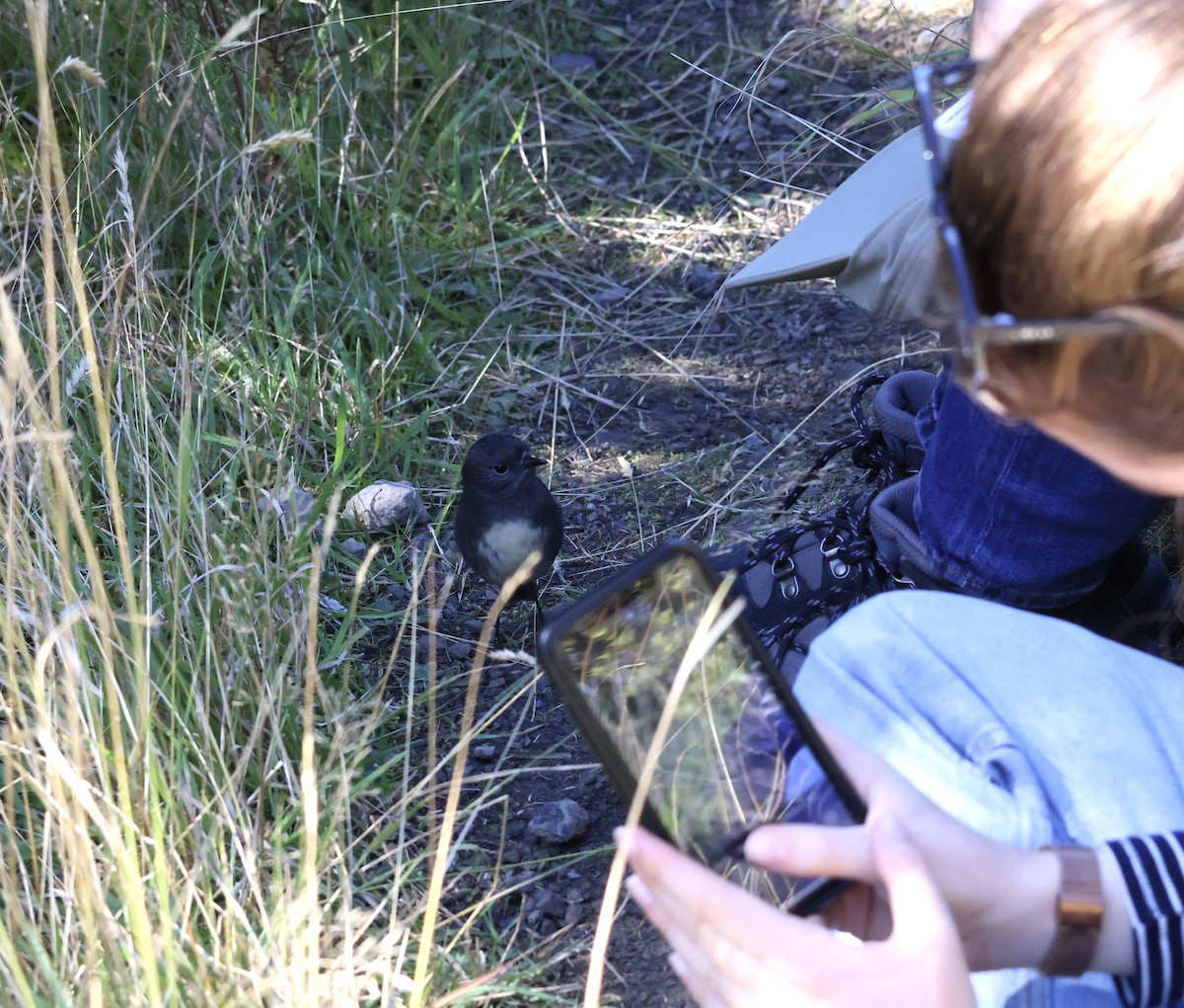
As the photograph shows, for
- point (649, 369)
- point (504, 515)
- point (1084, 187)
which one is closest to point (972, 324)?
point (1084, 187)

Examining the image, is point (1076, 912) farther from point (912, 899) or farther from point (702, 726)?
A: point (702, 726)

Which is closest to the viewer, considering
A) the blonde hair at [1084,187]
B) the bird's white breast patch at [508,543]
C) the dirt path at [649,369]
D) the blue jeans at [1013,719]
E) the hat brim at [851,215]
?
the blonde hair at [1084,187]

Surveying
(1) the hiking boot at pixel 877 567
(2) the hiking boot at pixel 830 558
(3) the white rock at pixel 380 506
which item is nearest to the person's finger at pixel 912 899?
(1) the hiking boot at pixel 877 567

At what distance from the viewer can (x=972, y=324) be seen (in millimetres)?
1041

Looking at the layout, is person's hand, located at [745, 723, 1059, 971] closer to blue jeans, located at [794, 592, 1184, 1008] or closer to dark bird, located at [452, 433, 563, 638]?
blue jeans, located at [794, 592, 1184, 1008]

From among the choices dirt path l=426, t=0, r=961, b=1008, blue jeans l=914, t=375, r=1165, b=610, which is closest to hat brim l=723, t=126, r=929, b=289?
blue jeans l=914, t=375, r=1165, b=610

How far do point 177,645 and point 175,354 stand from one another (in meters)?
0.86

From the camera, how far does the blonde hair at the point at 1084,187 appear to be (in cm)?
101

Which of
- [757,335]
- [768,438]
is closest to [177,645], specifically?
[768,438]

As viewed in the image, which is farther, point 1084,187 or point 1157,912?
point 1157,912

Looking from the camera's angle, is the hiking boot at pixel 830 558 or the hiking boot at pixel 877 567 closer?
the hiking boot at pixel 877 567

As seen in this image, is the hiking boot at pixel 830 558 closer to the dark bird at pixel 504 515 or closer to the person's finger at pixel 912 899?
the dark bird at pixel 504 515

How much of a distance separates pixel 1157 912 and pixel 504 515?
1.72 m

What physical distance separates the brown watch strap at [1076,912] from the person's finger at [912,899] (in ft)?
0.67
